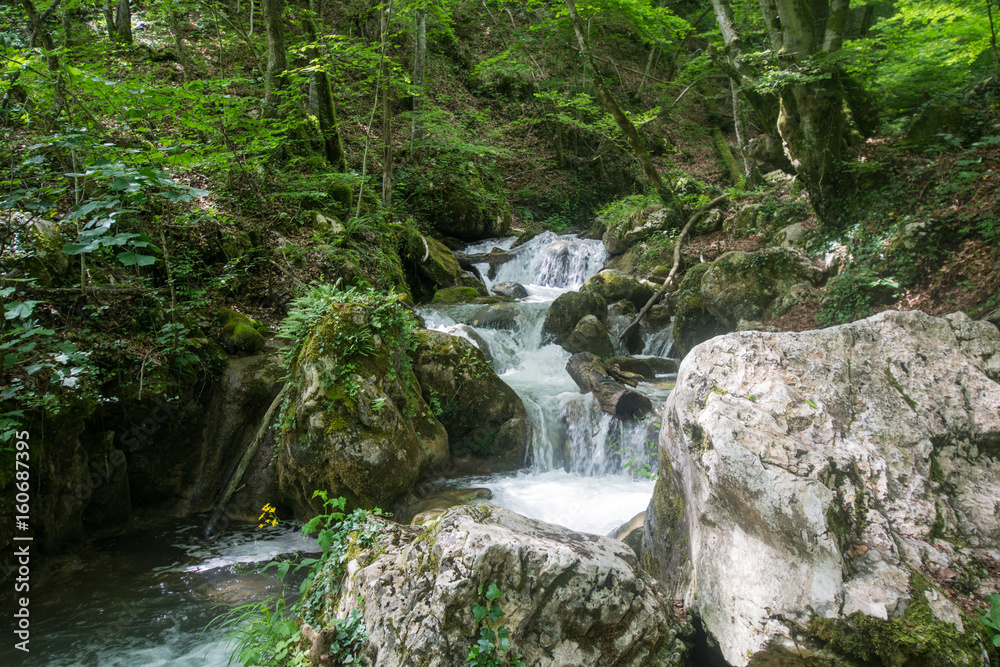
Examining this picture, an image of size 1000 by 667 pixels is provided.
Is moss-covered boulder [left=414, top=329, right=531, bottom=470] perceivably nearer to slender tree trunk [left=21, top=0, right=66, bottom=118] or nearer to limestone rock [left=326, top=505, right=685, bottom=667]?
limestone rock [left=326, top=505, right=685, bottom=667]

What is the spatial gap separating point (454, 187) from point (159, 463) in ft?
36.8

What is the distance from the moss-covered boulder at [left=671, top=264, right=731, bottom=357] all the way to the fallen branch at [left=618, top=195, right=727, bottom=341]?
2.13 feet

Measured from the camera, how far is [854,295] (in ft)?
23.3

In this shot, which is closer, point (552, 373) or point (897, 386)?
point (897, 386)

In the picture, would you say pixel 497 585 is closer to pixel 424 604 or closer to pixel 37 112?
pixel 424 604

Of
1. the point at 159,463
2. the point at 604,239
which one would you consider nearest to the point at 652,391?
the point at 159,463

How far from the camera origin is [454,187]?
1470 centimetres

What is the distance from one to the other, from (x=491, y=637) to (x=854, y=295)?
7298mm

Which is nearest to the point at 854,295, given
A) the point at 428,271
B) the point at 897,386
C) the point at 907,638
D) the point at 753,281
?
the point at 753,281

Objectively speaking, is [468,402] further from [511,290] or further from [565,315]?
[511,290]

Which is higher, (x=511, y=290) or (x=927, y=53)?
(x=927, y=53)

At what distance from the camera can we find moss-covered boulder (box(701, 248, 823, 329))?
8.18 m

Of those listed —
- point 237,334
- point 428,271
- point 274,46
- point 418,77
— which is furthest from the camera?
point 418,77

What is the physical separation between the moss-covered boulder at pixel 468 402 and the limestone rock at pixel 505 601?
3.86 meters
